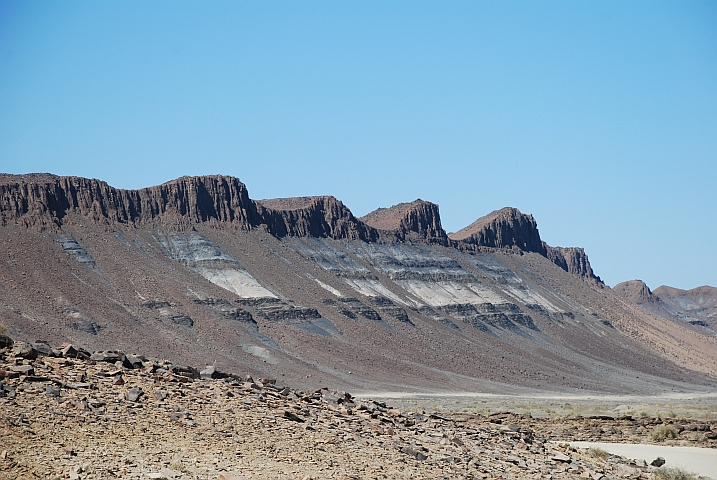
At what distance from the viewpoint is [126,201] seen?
119 metres

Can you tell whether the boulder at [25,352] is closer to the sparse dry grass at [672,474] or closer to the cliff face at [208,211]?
the sparse dry grass at [672,474]

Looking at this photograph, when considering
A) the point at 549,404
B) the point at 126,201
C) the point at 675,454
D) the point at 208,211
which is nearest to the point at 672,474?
the point at 675,454

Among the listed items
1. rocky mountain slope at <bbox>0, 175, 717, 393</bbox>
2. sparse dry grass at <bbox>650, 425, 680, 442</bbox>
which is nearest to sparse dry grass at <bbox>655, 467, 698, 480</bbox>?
sparse dry grass at <bbox>650, 425, 680, 442</bbox>

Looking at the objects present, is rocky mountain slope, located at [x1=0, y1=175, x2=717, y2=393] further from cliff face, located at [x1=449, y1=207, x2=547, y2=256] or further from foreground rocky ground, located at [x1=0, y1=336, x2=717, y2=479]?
foreground rocky ground, located at [x1=0, y1=336, x2=717, y2=479]

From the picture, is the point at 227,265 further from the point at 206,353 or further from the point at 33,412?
the point at 33,412

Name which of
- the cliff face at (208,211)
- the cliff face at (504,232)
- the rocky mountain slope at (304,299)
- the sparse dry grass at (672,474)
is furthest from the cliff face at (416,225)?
the sparse dry grass at (672,474)

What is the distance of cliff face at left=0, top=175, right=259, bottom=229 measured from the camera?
106438 mm

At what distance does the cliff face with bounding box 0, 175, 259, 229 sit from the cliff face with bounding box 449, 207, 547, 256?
5420 centimetres

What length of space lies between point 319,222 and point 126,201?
35303 millimetres

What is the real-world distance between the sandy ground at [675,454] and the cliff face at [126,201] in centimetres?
8617

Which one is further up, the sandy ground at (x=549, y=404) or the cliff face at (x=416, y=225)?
the cliff face at (x=416, y=225)

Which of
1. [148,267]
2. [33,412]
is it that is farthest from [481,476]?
[148,267]

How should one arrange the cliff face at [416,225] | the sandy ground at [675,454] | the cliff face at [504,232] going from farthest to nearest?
the cliff face at [504,232] < the cliff face at [416,225] < the sandy ground at [675,454]

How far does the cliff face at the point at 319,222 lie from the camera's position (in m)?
136
